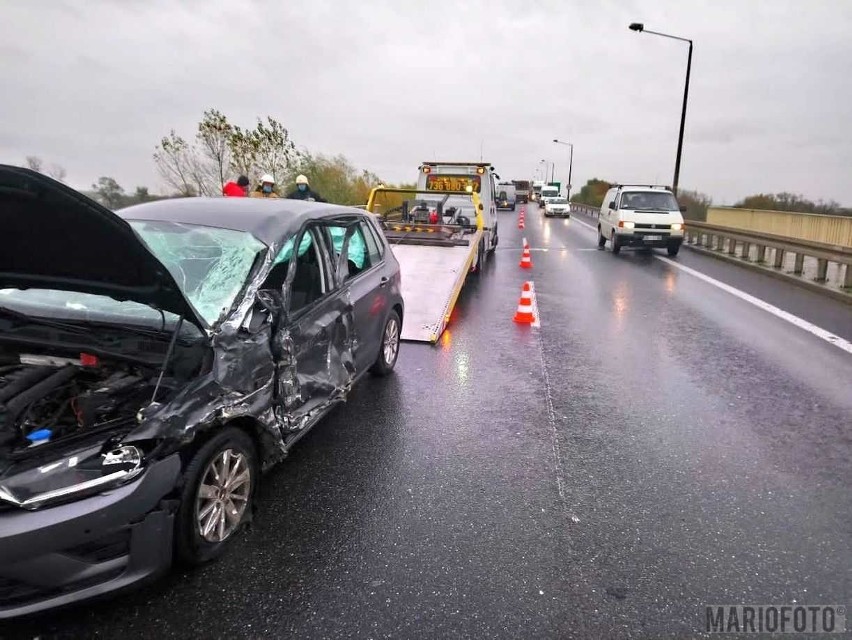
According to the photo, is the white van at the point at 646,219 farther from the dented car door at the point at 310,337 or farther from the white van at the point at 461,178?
the dented car door at the point at 310,337

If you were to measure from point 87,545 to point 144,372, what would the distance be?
42.8 inches

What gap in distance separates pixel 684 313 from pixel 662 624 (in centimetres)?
725

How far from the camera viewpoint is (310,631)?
237cm

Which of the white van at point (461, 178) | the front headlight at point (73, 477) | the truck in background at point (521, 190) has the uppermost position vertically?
the truck in background at point (521, 190)

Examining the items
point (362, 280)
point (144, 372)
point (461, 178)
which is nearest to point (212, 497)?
point (144, 372)

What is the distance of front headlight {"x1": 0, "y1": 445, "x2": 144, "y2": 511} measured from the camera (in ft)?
6.99

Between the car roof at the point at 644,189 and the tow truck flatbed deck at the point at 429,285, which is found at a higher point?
the car roof at the point at 644,189

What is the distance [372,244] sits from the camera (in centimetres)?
523

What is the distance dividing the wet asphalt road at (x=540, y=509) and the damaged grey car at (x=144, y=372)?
14.7 inches

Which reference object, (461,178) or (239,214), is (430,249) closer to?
(461,178)

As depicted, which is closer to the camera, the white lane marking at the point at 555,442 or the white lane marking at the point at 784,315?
the white lane marking at the point at 555,442

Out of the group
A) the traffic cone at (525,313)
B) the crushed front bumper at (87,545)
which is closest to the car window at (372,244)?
the crushed front bumper at (87,545)

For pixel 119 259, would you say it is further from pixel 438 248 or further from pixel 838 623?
pixel 438 248

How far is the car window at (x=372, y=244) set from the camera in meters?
5.12
